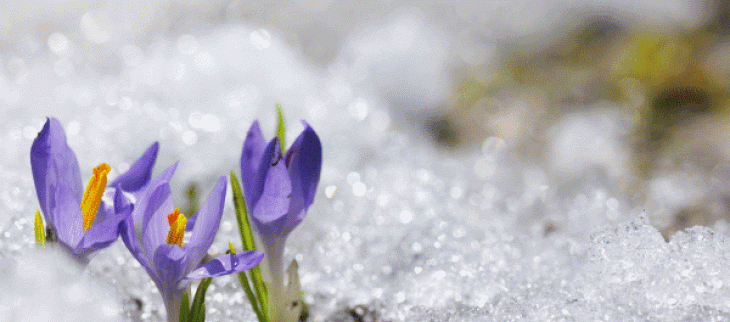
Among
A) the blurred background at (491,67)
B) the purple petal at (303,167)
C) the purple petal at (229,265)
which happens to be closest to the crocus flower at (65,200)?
the purple petal at (229,265)

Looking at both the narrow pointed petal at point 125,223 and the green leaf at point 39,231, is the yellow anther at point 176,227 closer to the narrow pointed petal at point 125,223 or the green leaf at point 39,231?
the narrow pointed petal at point 125,223

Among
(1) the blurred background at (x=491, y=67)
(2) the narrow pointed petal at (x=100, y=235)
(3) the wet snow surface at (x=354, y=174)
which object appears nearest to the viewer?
(2) the narrow pointed petal at (x=100, y=235)

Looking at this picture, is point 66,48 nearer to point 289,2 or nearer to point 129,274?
point 289,2

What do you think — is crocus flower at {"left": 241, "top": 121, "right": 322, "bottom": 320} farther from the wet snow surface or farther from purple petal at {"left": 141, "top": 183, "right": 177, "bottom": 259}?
the wet snow surface

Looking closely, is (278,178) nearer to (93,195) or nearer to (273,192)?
(273,192)

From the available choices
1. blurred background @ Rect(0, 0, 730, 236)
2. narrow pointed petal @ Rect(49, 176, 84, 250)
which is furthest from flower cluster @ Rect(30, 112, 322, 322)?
blurred background @ Rect(0, 0, 730, 236)

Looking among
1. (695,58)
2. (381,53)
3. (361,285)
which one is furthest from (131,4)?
(695,58)

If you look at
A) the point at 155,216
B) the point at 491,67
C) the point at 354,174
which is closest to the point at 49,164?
the point at 155,216

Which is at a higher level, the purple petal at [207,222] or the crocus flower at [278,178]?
the crocus flower at [278,178]
